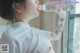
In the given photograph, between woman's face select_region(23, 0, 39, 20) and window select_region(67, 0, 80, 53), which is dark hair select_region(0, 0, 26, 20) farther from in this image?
window select_region(67, 0, 80, 53)

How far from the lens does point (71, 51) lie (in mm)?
932

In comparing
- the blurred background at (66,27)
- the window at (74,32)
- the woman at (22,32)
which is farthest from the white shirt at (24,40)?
the window at (74,32)

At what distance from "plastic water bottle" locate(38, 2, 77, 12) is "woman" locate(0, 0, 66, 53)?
3.7 inches

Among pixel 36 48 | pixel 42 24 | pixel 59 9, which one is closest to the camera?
pixel 36 48

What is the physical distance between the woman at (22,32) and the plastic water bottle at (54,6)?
0.10 meters

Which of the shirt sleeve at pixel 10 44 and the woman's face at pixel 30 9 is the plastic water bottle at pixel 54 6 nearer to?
the woman's face at pixel 30 9

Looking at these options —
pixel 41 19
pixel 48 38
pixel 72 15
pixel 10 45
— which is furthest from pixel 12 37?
pixel 72 15

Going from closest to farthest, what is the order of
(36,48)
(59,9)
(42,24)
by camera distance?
(36,48)
(59,9)
(42,24)

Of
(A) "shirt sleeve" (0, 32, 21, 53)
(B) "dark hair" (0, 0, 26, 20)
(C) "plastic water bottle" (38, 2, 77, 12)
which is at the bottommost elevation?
(A) "shirt sleeve" (0, 32, 21, 53)

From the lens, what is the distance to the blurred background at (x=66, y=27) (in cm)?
81

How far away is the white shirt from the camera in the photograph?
592 mm

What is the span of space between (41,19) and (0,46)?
26 centimetres

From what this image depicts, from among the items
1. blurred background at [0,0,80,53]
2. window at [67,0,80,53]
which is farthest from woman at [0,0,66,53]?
window at [67,0,80,53]

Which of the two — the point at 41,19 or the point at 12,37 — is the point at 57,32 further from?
the point at 12,37
